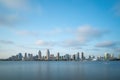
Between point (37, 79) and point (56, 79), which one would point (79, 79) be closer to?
point (56, 79)

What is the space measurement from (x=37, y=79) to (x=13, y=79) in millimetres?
7367

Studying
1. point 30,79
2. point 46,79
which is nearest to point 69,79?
point 46,79

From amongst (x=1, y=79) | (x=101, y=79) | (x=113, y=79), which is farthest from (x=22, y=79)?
(x=113, y=79)

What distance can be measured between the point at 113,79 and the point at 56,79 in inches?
729

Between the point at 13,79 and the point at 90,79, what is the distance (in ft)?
79.2

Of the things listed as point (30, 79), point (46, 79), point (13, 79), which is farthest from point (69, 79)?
point (13, 79)

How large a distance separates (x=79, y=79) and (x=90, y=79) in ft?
12.1

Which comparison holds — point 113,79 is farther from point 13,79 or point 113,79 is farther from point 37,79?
point 13,79

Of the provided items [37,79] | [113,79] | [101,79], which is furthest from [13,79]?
[113,79]

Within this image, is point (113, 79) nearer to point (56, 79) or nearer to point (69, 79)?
point (69, 79)

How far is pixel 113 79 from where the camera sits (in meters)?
52.5

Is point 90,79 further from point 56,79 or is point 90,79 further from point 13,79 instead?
Answer: point 13,79

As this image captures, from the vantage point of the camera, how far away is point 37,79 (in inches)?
2012

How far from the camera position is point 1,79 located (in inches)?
1971
